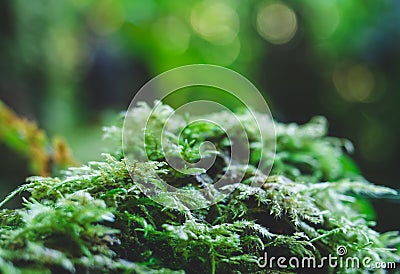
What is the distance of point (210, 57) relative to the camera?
4.37m

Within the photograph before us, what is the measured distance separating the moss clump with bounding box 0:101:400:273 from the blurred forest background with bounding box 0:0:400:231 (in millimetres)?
Answer: 1205

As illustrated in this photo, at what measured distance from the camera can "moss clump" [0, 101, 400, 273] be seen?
0.42 metres

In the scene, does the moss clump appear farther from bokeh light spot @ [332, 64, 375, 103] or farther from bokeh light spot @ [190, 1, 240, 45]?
bokeh light spot @ [190, 1, 240, 45]

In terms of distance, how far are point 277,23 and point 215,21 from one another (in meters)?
0.73

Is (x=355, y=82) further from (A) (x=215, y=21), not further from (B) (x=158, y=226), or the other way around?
(B) (x=158, y=226)

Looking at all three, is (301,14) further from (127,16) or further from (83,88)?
(83,88)

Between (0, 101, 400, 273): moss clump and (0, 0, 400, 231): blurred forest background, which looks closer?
(0, 101, 400, 273): moss clump

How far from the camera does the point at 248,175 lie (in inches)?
27.4

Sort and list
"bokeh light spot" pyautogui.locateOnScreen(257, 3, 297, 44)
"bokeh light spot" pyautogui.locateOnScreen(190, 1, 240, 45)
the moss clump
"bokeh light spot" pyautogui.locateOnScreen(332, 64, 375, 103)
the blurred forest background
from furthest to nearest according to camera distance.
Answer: "bokeh light spot" pyautogui.locateOnScreen(190, 1, 240, 45) < "bokeh light spot" pyautogui.locateOnScreen(257, 3, 297, 44) < "bokeh light spot" pyautogui.locateOnScreen(332, 64, 375, 103) < the blurred forest background < the moss clump

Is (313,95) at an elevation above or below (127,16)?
below

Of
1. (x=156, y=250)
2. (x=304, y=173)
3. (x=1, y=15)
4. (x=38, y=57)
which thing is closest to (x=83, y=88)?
(x=38, y=57)

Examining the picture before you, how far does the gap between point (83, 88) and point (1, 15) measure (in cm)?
244

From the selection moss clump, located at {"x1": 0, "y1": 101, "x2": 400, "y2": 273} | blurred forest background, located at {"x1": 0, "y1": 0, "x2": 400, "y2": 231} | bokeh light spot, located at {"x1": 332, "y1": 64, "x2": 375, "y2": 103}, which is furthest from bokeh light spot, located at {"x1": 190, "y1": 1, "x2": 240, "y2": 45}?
moss clump, located at {"x1": 0, "y1": 101, "x2": 400, "y2": 273}

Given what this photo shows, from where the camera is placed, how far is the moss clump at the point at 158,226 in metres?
0.42
